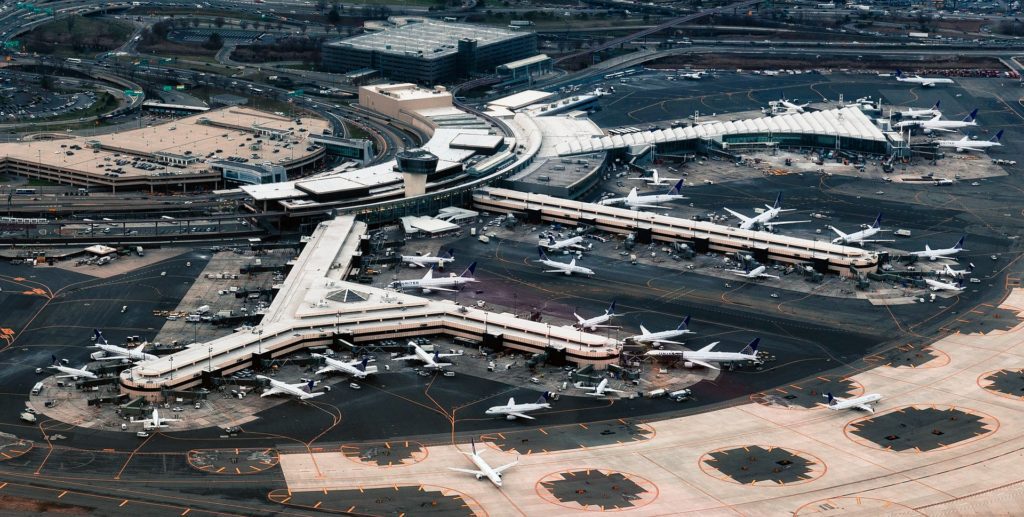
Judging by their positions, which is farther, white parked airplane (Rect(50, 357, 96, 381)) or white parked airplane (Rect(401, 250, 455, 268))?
white parked airplane (Rect(401, 250, 455, 268))

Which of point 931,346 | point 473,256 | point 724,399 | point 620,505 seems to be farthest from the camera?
point 473,256

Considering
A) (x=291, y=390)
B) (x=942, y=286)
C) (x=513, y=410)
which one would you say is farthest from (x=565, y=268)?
(x=291, y=390)

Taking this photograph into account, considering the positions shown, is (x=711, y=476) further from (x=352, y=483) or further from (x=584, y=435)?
(x=352, y=483)

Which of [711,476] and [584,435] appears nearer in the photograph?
[711,476]

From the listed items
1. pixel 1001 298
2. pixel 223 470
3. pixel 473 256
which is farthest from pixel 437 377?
pixel 1001 298

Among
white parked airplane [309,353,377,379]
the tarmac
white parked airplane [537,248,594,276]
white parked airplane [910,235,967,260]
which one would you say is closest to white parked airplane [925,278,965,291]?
the tarmac

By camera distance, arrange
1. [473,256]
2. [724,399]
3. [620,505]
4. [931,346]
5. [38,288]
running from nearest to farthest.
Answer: [620,505] < [724,399] < [931,346] < [38,288] < [473,256]

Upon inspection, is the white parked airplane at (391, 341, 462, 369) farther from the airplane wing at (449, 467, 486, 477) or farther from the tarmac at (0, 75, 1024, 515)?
the airplane wing at (449, 467, 486, 477)
